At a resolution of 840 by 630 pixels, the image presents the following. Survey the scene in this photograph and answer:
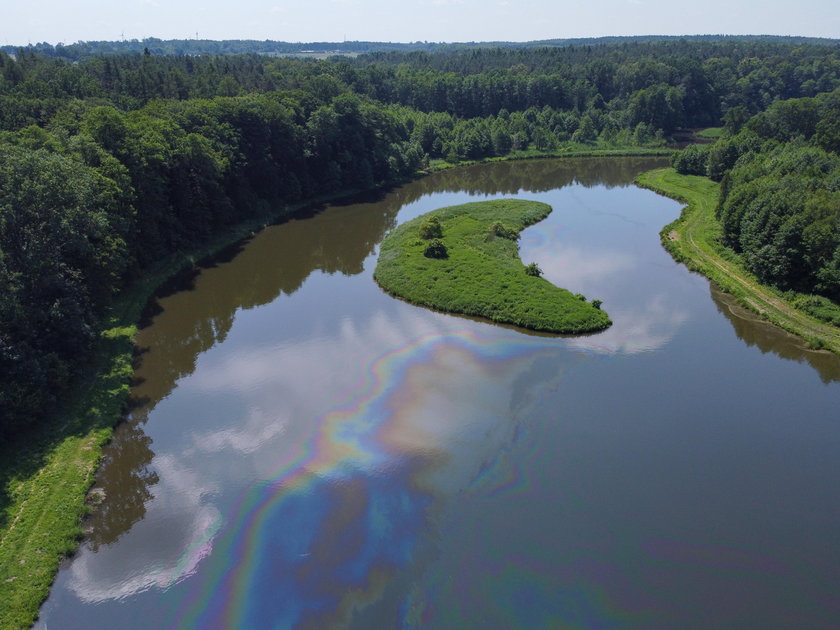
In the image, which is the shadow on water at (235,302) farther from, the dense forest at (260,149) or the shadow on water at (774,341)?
the dense forest at (260,149)

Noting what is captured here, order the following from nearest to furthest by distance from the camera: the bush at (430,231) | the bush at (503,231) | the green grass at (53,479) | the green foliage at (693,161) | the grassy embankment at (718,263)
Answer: the green grass at (53,479)
the grassy embankment at (718,263)
the bush at (430,231)
the bush at (503,231)
the green foliage at (693,161)

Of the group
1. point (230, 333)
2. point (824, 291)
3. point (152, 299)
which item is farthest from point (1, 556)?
point (824, 291)

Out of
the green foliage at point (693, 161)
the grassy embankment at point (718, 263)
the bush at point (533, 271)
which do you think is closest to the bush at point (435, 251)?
the bush at point (533, 271)

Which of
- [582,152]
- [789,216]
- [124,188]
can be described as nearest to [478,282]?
[789,216]

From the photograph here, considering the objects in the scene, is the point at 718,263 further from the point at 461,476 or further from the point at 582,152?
the point at 582,152

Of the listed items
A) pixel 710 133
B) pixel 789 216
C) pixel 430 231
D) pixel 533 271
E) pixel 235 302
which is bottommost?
pixel 710 133

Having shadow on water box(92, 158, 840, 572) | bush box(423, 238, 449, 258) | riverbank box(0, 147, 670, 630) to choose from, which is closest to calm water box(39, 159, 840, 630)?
shadow on water box(92, 158, 840, 572)
